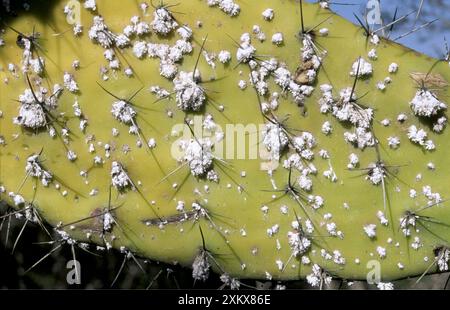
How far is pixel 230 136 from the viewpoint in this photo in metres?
1.22

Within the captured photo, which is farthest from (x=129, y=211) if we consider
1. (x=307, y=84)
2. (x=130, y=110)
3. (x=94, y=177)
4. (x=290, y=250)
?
(x=307, y=84)

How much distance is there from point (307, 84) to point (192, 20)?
257 mm

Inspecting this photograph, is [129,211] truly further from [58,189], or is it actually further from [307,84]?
[307,84]

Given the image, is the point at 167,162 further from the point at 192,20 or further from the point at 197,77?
the point at 192,20

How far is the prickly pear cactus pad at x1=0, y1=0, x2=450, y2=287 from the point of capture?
1.19 meters

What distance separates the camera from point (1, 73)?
4.14 ft

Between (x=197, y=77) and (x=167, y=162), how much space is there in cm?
18

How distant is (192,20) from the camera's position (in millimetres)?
1210

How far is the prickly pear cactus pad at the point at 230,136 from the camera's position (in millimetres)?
1194
